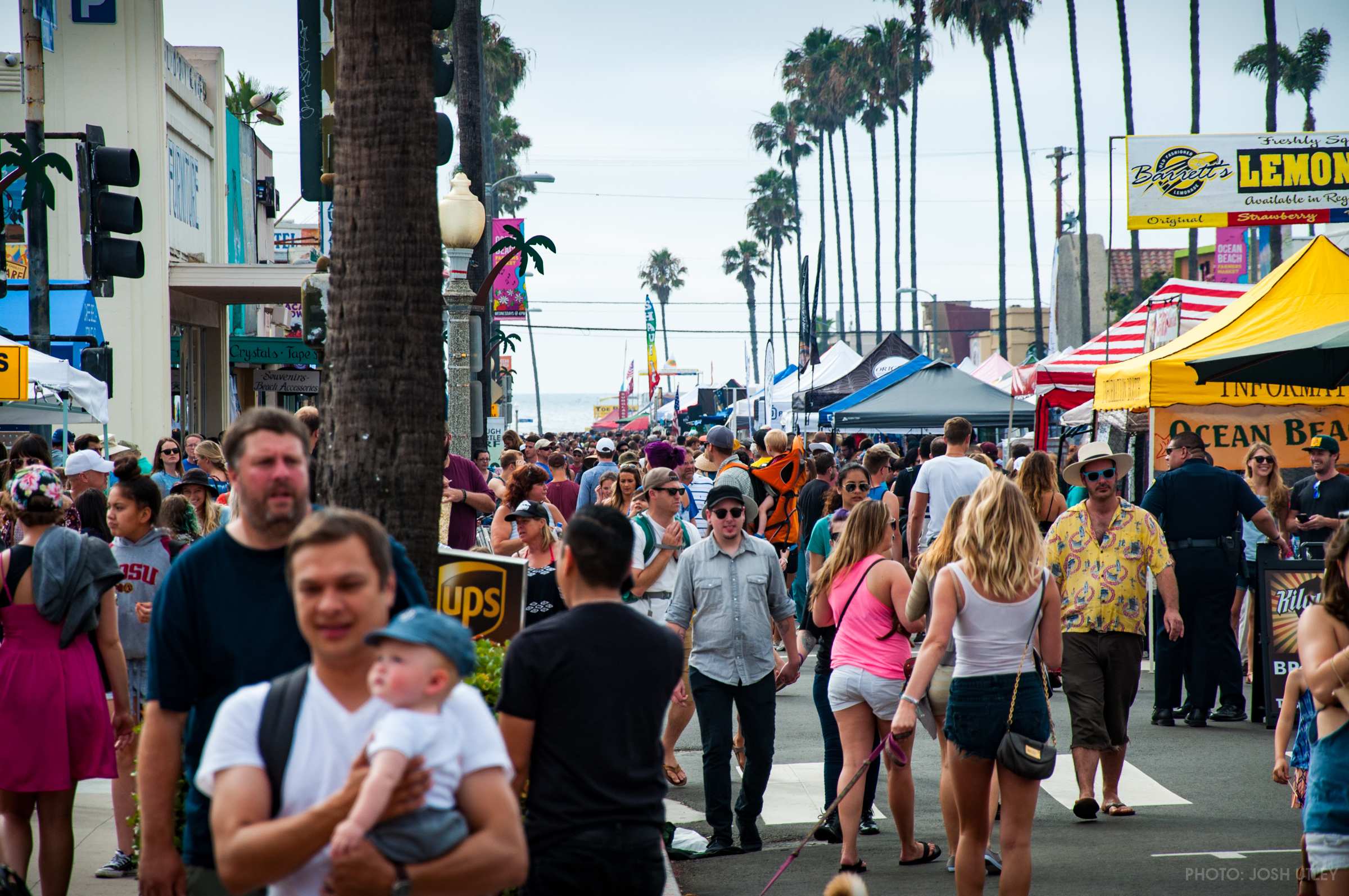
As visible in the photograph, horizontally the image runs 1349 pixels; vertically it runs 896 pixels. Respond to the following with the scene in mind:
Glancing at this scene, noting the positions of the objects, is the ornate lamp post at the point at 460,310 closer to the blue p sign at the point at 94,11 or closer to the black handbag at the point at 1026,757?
the black handbag at the point at 1026,757

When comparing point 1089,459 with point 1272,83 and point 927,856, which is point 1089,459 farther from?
point 1272,83

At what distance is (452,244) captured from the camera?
12078mm

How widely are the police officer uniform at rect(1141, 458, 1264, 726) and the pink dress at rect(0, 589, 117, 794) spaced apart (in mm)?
7607

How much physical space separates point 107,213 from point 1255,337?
9.50 metres

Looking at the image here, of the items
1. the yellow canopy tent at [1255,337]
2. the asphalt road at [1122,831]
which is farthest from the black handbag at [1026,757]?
the yellow canopy tent at [1255,337]

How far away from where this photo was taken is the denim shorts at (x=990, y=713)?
580cm

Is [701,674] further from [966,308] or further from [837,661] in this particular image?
[966,308]

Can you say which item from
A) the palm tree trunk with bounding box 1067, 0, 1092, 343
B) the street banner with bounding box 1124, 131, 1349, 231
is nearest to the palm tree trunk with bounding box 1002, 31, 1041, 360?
the palm tree trunk with bounding box 1067, 0, 1092, 343

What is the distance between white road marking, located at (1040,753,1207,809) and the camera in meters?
8.33

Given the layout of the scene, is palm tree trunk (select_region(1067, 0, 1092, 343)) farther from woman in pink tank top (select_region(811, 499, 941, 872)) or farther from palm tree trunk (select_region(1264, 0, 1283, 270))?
woman in pink tank top (select_region(811, 499, 941, 872))

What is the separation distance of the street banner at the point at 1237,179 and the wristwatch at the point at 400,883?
23.8m

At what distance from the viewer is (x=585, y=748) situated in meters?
3.85

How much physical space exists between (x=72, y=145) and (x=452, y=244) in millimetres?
16018

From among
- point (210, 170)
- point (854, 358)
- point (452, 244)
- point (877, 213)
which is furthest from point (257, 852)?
point (877, 213)
